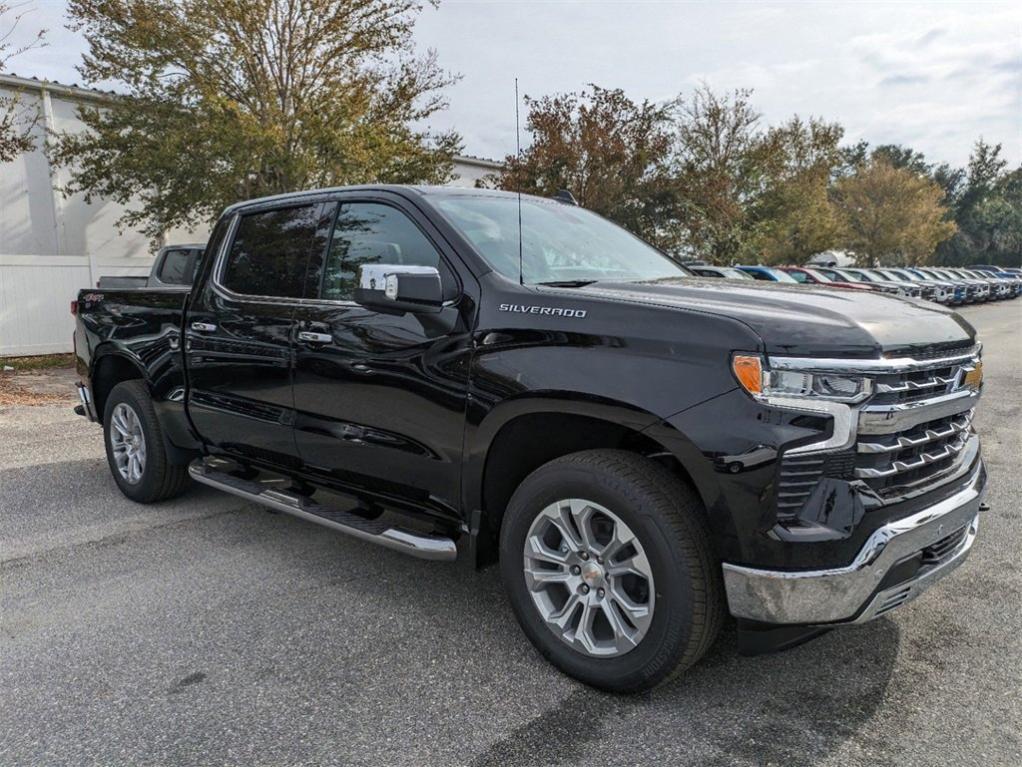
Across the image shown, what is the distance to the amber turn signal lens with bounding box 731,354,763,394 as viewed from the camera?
241 cm

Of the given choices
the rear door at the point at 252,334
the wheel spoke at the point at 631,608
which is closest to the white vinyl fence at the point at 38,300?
the rear door at the point at 252,334

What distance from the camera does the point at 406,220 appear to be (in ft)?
11.6

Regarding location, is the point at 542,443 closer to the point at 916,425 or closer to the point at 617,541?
the point at 617,541

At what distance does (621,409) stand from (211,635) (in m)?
2.04

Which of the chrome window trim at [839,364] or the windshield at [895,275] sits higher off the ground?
the chrome window trim at [839,364]

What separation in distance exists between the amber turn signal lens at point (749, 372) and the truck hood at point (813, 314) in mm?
67

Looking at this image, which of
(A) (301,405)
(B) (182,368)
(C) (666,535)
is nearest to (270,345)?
(A) (301,405)

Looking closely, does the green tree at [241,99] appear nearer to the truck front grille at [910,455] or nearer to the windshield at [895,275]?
the truck front grille at [910,455]

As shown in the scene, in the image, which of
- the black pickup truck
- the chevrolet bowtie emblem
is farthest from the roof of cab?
the chevrolet bowtie emblem

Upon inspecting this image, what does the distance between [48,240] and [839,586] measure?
19.9 metres

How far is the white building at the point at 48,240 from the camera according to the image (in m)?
12.9

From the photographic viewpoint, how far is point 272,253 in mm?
4168

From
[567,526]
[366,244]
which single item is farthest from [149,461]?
[567,526]

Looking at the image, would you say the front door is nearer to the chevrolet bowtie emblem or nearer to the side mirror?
the side mirror
